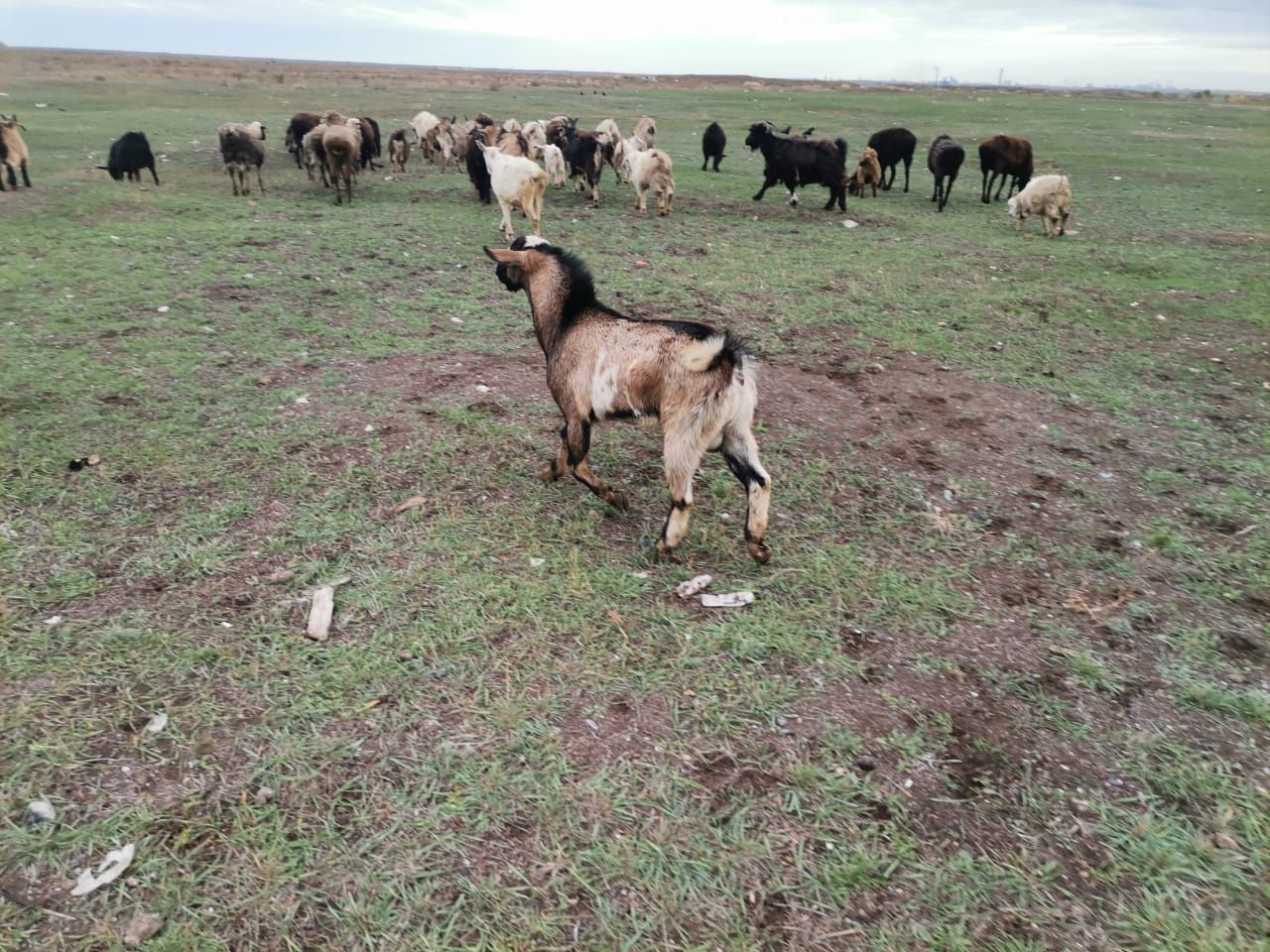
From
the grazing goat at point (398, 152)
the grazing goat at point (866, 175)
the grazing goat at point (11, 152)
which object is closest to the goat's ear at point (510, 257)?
the grazing goat at point (11, 152)

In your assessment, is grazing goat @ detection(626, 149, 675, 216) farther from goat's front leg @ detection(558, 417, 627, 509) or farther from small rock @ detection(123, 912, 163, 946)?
small rock @ detection(123, 912, 163, 946)

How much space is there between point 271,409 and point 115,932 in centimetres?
394

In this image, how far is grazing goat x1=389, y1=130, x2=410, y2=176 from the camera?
57.2 ft

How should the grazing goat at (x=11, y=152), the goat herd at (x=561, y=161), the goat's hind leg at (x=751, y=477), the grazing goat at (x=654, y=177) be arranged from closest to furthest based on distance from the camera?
the goat's hind leg at (x=751, y=477)
the grazing goat at (x=11, y=152)
the goat herd at (x=561, y=161)
the grazing goat at (x=654, y=177)

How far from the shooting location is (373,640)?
3.29 meters

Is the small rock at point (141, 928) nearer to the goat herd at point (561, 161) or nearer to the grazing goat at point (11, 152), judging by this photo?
the goat herd at point (561, 161)

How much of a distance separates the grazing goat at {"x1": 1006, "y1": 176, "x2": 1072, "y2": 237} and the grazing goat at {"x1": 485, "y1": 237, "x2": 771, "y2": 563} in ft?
35.0

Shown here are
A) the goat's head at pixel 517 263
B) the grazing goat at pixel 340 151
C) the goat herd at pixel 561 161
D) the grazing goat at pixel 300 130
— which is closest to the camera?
the goat's head at pixel 517 263

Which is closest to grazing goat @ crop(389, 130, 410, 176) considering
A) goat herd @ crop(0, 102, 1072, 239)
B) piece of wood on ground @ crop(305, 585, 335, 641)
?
goat herd @ crop(0, 102, 1072, 239)

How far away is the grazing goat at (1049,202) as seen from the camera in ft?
38.3

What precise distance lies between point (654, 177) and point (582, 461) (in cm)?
1010

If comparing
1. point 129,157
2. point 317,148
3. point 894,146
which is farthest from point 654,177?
point 129,157

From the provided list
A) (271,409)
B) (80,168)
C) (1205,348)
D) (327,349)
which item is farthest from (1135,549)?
(80,168)

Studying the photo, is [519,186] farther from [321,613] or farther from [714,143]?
[714,143]
